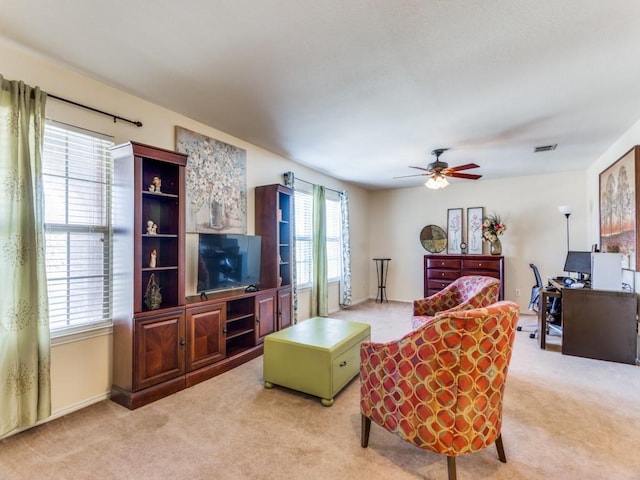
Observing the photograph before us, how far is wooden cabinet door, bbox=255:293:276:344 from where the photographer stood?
362 centimetres

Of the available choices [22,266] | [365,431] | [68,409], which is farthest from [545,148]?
[68,409]

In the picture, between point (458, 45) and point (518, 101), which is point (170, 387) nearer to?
point (458, 45)

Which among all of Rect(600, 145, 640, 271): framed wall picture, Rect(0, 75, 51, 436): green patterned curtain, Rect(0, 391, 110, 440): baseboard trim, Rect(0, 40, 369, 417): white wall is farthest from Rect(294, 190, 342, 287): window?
Rect(600, 145, 640, 271): framed wall picture

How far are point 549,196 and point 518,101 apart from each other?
3667 mm

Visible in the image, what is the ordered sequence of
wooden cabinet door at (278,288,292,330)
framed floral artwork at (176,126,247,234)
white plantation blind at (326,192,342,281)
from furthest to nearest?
white plantation blind at (326,192,342,281)
wooden cabinet door at (278,288,292,330)
framed floral artwork at (176,126,247,234)

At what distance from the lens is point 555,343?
3977 mm

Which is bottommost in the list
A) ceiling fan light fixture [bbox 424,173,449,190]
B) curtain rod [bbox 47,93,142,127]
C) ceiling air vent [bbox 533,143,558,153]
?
ceiling fan light fixture [bbox 424,173,449,190]

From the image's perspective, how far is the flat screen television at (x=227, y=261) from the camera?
10.4 feet

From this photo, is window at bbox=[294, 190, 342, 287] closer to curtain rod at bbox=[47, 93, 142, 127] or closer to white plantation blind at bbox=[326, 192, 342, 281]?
white plantation blind at bbox=[326, 192, 342, 281]

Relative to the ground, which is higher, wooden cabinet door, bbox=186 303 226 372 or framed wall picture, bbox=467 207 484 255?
framed wall picture, bbox=467 207 484 255

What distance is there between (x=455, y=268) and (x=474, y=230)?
3.20 feet

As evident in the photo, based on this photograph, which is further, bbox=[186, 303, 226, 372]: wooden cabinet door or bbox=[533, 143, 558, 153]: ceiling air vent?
bbox=[533, 143, 558, 153]: ceiling air vent

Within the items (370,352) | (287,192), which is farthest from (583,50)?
(287,192)

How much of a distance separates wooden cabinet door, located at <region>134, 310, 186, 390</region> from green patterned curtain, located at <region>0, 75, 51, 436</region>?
0.55m
